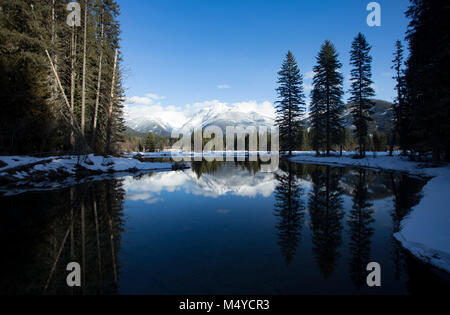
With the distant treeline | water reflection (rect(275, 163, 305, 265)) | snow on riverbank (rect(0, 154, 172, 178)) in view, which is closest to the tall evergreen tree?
the distant treeline

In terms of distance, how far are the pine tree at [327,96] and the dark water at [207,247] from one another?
2511cm

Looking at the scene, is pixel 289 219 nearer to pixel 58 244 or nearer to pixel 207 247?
pixel 207 247

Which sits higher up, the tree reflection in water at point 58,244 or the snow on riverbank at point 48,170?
the snow on riverbank at point 48,170

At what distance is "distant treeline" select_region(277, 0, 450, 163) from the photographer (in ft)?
43.4

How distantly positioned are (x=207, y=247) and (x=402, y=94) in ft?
102

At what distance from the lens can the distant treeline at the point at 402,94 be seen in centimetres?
1323

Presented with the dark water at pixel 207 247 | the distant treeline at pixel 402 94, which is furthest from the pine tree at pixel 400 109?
the dark water at pixel 207 247

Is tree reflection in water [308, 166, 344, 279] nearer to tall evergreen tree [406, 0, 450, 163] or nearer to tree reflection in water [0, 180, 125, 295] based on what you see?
tree reflection in water [0, 180, 125, 295]

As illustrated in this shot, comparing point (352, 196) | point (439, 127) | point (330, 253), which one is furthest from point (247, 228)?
point (439, 127)

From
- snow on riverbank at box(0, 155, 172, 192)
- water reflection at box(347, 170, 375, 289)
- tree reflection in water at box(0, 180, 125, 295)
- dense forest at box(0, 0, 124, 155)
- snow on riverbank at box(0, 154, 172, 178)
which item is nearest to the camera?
tree reflection in water at box(0, 180, 125, 295)

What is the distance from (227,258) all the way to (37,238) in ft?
14.8

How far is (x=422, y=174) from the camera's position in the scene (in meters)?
14.6

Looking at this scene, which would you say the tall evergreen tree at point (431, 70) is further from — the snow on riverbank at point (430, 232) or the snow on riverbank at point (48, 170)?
the snow on riverbank at point (48, 170)

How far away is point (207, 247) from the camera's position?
14.9 feet
